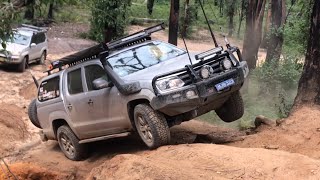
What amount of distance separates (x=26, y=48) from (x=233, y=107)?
14584mm

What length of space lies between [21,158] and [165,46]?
445cm

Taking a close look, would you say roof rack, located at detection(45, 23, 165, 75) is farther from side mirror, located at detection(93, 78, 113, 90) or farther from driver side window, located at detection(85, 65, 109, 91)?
side mirror, located at detection(93, 78, 113, 90)

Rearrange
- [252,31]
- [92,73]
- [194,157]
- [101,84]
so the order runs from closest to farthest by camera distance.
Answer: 1. [194,157]
2. [101,84]
3. [92,73]
4. [252,31]

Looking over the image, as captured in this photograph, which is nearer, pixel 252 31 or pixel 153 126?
pixel 153 126

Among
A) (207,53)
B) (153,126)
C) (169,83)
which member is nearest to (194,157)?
(153,126)

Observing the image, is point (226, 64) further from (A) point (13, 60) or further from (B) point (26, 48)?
(B) point (26, 48)

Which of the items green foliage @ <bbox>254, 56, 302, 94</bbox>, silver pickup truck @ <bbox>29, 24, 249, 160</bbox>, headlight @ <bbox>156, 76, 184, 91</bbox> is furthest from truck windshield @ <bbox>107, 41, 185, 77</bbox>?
green foliage @ <bbox>254, 56, 302, 94</bbox>

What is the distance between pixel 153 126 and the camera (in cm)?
743

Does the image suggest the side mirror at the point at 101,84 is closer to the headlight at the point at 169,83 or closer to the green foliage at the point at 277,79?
the headlight at the point at 169,83

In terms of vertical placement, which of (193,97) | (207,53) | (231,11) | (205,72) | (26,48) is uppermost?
(207,53)

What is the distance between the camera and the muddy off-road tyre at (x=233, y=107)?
29.1 ft

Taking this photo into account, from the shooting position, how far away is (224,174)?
6070 millimetres

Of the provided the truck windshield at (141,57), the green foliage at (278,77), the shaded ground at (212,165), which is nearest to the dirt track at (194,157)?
the shaded ground at (212,165)

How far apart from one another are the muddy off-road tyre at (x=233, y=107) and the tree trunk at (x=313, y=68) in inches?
40.7
